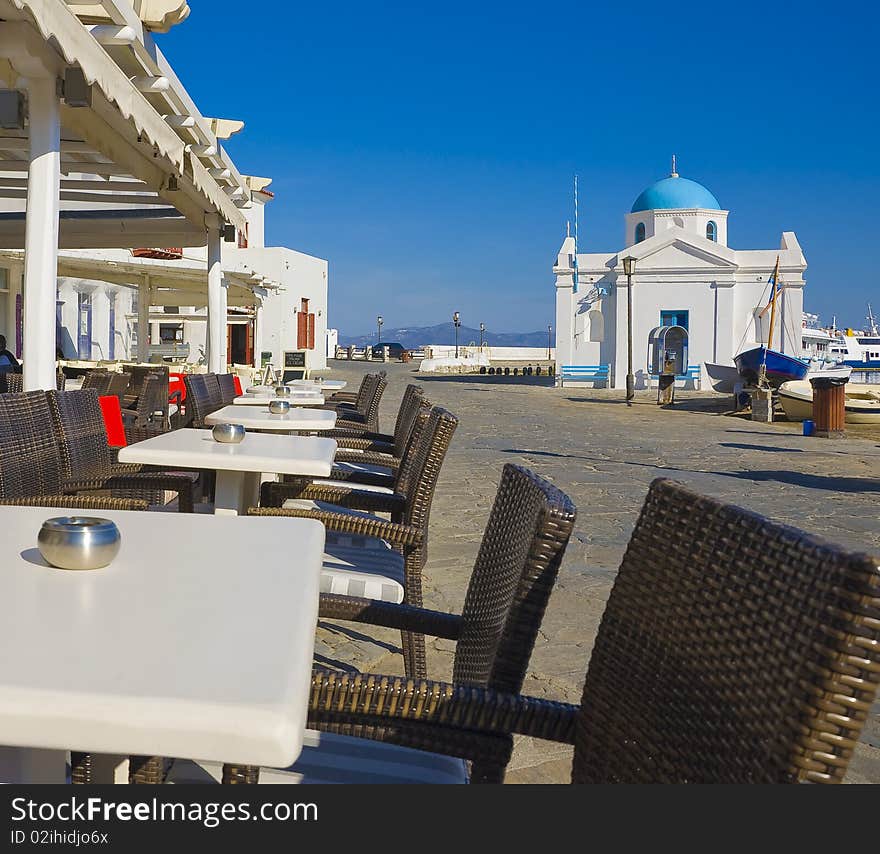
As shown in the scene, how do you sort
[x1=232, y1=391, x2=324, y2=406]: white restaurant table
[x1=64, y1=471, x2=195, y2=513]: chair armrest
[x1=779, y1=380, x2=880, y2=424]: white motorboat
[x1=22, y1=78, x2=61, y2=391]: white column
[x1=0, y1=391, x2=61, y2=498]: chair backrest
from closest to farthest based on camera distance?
[x1=0, y1=391, x2=61, y2=498]: chair backrest → [x1=64, y1=471, x2=195, y2=513]: chair armrest → [x1=22, y1=78, x2=61, y2=391]: white column → [x1=232, y1=391, x2=324, y2=406]: white restaurant table → [x1=779, y1=380, x2=880, y2=424]: white motorboat

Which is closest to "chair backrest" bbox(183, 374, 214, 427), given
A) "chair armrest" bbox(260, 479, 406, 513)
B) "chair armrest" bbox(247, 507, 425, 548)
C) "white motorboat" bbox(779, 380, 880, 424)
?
"chair armrest" bbox(260, 479, 406, 513)

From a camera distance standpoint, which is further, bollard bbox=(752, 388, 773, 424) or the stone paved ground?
bollard bbox=(752, 388, 773, 424)

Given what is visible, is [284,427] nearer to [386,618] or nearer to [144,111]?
[144,111]

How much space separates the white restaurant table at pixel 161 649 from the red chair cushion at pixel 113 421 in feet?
14.8

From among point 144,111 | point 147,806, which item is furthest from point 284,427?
point 147,806

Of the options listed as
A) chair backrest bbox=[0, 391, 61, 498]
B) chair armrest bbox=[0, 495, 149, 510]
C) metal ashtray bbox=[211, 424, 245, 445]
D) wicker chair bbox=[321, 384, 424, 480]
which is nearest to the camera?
chair armrest bbox=[0, 495, 149, 510]

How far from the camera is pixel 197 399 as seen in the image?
242 inches

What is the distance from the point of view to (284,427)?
16.5 ft

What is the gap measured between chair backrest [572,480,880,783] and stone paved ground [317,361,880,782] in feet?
4.30

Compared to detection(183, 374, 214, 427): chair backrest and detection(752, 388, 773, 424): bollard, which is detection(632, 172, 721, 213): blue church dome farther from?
detection(183, 374, 214, 427): chair backrest

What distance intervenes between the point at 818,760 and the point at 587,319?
3249 cm

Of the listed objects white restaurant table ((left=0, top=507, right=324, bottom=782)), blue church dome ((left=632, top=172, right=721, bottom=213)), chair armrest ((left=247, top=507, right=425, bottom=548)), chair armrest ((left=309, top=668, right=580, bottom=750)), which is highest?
blue church dome ((left=632, top=172, right=721, bottom=213))

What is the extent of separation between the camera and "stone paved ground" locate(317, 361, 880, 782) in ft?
12.3

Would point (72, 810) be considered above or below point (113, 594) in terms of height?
below
